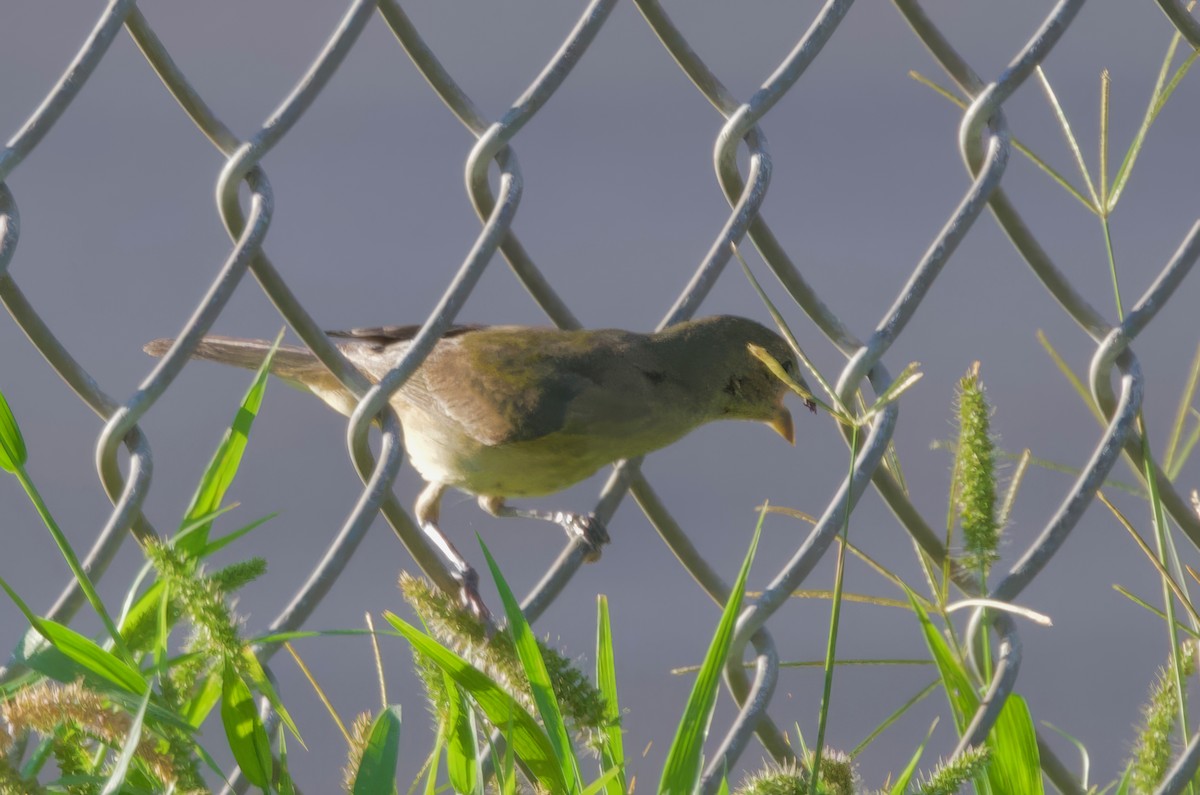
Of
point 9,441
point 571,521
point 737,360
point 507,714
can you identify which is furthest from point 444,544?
point 9,441

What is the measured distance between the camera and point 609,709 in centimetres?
181

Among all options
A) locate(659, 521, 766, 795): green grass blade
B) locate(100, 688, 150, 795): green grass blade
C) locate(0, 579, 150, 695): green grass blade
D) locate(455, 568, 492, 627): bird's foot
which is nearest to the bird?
locate(455, 568, 492, 627): bird's foot

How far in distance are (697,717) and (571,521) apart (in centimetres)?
149

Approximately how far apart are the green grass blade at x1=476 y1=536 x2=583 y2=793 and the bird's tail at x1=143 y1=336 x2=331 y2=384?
142cm

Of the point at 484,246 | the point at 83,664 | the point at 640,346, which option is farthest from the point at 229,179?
the point at 640,346

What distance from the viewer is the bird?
3.41 metres

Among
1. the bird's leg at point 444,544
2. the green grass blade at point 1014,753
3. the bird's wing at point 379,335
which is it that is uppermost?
the bird's wing at point 379,335

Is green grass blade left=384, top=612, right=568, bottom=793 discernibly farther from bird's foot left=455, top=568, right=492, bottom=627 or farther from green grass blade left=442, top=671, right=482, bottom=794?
bird's foot left=455, top=568, right=492, bottom=627

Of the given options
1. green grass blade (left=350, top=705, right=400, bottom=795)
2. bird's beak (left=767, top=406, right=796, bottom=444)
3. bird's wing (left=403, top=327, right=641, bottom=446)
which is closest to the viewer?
green grass blade (left=350, top=705, right=400, bottom=795)

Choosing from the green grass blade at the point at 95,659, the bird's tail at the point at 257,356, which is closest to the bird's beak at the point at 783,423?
the bird's tail at the point at 257,356

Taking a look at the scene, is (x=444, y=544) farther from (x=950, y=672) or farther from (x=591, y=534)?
(x=950, y=672)

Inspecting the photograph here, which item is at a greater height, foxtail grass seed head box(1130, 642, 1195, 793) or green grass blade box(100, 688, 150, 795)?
green grass blade box(100, 688, 150, 795)

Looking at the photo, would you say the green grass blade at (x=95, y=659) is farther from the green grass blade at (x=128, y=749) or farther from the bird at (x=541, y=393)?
the bird at (x=541, y=393)

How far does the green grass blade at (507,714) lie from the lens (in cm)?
167
